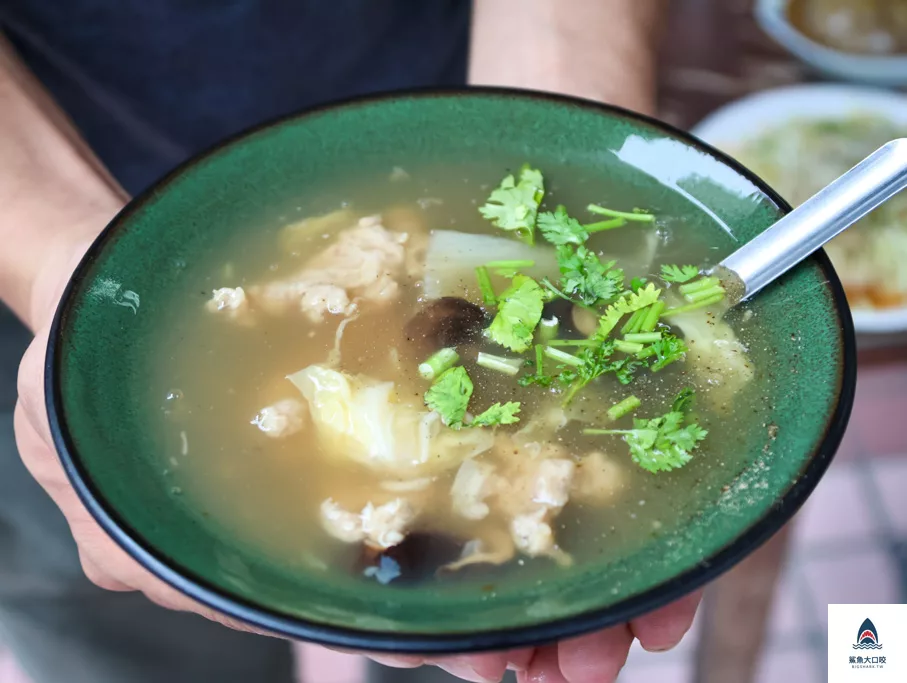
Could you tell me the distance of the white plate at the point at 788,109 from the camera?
89.4 inches

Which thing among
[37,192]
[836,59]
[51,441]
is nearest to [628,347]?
[51,441]

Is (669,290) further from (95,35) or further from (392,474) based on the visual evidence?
(95,35)

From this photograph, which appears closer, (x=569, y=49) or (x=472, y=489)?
(x=472, y=489)

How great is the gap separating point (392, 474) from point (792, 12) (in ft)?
6.70

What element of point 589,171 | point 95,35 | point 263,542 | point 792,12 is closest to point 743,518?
point 263,542

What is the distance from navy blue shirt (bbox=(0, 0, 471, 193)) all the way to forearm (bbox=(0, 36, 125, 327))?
15cm

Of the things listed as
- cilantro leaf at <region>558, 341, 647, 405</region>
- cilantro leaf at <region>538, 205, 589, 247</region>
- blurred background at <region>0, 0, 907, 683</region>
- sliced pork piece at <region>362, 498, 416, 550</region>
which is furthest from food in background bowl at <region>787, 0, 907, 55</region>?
sliced pork piece at <region>362, 498, 416, 550</region>

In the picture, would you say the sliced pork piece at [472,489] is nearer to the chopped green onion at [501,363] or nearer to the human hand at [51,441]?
the chopped green onion at [501,363]

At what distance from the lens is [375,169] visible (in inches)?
61.1

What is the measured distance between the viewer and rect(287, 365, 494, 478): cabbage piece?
1.18 m

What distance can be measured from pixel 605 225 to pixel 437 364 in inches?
15.5

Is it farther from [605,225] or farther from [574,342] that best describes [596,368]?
[605,225]

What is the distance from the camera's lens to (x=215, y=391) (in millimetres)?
1249

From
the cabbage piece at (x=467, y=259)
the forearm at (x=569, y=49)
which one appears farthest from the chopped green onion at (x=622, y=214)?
the forearm at (x=569, y=49)
